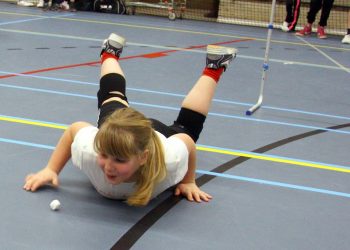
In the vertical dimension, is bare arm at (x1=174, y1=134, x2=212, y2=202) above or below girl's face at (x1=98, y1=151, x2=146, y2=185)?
below

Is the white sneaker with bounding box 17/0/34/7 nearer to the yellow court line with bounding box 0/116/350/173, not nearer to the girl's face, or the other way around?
the yellow court line with bounding box 0/116/350/173

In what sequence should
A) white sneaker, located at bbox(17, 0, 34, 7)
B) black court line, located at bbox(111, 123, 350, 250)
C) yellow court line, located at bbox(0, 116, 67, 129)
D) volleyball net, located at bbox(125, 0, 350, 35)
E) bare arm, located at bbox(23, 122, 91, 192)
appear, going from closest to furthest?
black court line, located at bbox(111, 123, 350, 250) → bare arm, located at bbox(23, 122, 91, 192) → yellow court line, located at bbox(0, 116, 67, 129) → volleyball net, located at bbox(125, 0, 350, 35) → white sneaker, located at bbox(17, 0, 34, 7)

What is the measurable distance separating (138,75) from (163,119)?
1.42 metres

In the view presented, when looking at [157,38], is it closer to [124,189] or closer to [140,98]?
[140,98]

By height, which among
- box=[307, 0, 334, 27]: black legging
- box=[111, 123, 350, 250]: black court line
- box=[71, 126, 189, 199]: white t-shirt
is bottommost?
box=[111, 123, 350, 250]: black court line

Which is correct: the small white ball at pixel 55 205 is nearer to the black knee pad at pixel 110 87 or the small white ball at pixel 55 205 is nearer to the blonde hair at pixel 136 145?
the blonde hair at pixel 136 145

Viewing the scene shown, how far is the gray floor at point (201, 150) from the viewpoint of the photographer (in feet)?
6.72

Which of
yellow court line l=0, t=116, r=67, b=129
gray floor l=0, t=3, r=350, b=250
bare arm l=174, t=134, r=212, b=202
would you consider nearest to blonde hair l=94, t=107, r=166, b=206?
gray floor l=0, t=3, r=350, b=250

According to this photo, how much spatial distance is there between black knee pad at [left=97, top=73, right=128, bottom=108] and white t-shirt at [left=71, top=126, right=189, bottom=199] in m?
0.62

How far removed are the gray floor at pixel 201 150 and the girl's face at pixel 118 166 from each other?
19cm

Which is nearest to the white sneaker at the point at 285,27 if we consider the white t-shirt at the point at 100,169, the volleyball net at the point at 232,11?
the volleyball net at the point at 232,11

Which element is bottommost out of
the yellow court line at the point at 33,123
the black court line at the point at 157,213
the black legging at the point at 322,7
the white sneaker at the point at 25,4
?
the black court line at the point at 157,213

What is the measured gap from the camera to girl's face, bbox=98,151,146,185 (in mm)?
1989

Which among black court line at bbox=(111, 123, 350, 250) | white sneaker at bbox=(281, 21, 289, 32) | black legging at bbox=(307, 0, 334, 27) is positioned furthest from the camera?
white sneaker at bbox=(281, 21, 289, 32)
